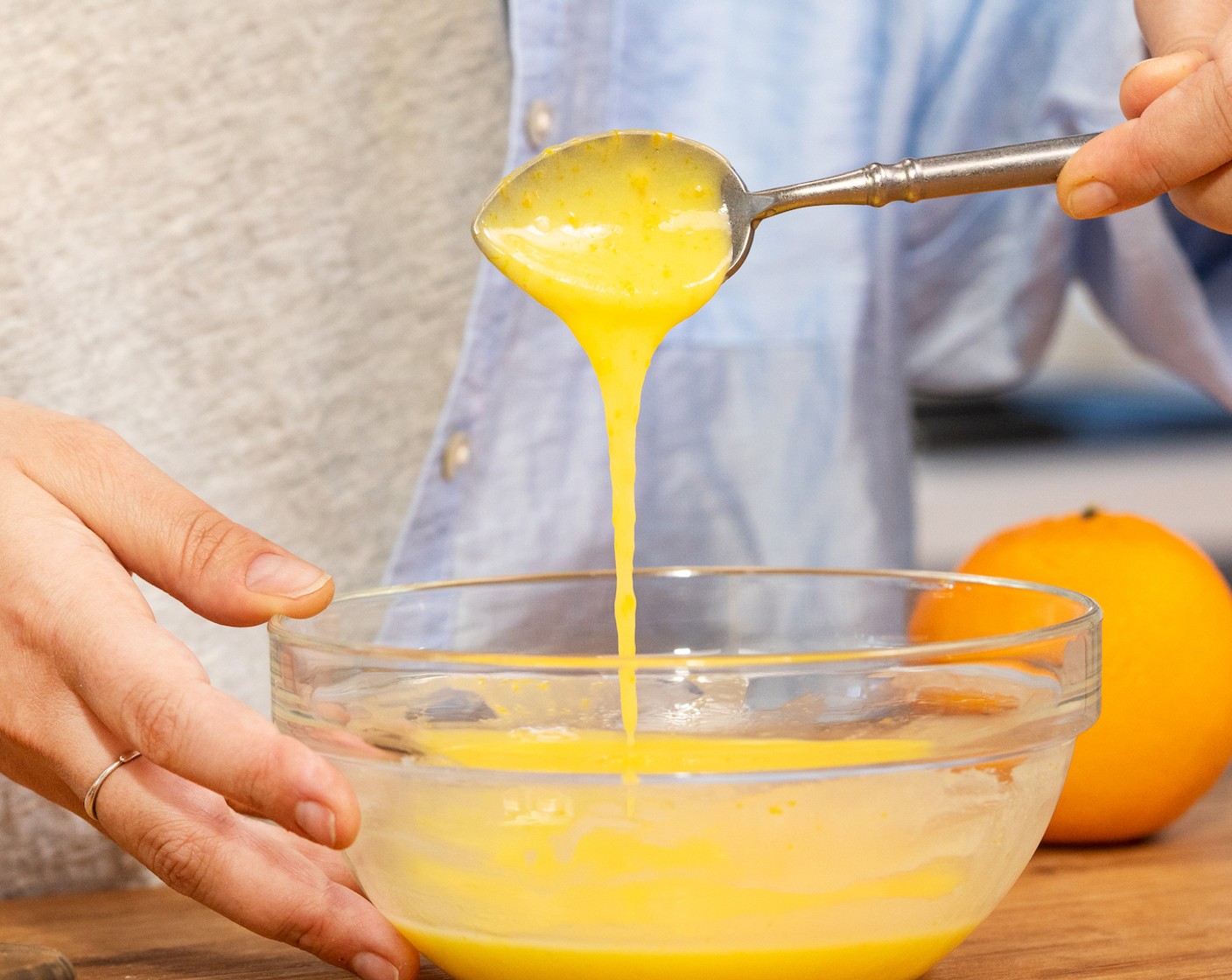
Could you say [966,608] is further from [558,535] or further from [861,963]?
[558,535]

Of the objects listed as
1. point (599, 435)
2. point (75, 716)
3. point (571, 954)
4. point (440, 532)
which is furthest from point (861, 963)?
point (599, 435)

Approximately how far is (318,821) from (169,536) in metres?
0.21

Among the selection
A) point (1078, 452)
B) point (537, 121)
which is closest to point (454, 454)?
Result: point (537, 121)

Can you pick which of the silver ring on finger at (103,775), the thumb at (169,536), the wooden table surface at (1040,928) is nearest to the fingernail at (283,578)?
the thumb at (169,536)

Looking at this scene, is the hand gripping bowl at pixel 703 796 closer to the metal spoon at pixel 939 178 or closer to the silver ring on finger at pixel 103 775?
the silver ring on finger at pixel 103 775

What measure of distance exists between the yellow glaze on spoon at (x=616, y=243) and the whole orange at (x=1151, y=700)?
356 millimetres

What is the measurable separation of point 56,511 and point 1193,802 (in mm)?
773

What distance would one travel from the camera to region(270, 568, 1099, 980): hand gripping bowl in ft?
1.85

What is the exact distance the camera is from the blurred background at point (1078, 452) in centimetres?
385

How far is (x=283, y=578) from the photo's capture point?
67 centimetres

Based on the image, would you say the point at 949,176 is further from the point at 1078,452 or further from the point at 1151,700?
the point at 1078,452

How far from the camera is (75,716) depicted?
26.4 inches

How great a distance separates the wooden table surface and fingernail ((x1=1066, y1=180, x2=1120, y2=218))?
399mm

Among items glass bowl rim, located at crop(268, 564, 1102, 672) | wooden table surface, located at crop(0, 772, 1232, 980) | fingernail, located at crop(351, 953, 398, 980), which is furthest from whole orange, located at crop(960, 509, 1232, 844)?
fingernail, located at crop(351, 953, 398, 980)
